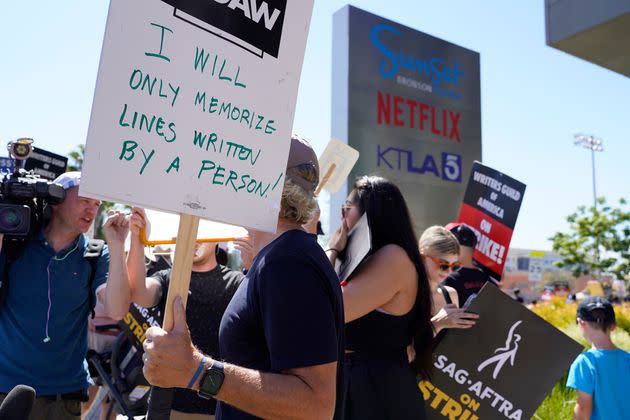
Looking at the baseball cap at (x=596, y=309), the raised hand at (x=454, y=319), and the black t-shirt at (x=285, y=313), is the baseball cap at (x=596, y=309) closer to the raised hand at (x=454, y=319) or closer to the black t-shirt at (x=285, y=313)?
the raised hand at (x=454, y=319)

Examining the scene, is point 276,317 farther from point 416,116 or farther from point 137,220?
point 416,116

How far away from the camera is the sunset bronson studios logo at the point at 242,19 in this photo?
4.90 ft

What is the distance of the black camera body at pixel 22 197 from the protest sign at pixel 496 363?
7.31 feet

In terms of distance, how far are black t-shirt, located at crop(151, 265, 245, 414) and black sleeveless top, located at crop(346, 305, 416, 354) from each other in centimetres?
99

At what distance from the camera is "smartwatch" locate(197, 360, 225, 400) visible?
140cm

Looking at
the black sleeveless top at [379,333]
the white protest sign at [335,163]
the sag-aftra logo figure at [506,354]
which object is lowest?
the sag-aftra logo figure at [506,354]

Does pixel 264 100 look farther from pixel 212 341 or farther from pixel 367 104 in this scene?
pixel 367 104

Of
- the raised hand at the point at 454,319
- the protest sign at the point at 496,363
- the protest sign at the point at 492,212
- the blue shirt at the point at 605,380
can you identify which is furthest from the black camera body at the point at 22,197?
the protest sign at the point at 492,212

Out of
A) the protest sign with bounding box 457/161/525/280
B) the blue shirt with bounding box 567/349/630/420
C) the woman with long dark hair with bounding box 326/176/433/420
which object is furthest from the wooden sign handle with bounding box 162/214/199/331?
the protest sign with bounding box 457/161/525/280

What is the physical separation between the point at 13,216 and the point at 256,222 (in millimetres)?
1666

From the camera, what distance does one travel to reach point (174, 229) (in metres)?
2.56

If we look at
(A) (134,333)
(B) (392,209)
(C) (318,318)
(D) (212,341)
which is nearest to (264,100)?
(C) (318,318)

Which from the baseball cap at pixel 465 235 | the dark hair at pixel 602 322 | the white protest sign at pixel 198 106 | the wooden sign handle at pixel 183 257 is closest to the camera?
the white protest sign at pixel 198 106

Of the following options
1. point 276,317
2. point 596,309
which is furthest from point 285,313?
point 596,309
